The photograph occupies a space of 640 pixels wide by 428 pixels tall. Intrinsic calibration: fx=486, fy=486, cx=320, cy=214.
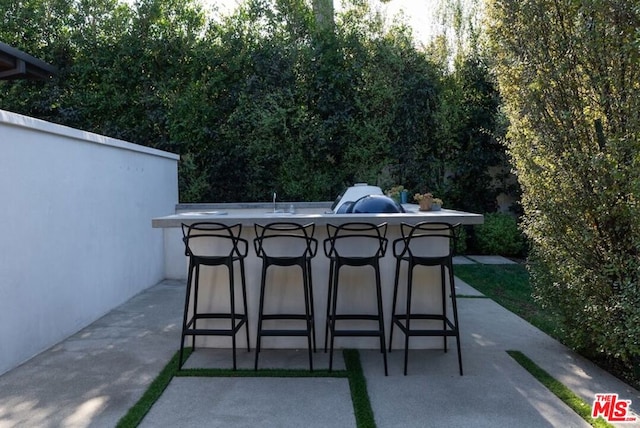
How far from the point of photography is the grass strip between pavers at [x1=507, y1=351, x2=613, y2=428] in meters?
2.71

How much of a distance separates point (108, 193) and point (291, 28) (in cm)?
471

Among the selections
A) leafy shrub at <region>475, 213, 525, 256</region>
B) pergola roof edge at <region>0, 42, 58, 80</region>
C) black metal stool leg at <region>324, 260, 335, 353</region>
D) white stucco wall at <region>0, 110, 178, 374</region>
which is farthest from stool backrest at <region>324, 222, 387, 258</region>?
leafy shrub at <region>475, 213, 525, 256</region>

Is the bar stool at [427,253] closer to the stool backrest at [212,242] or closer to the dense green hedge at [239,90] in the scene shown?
the stool backrest at [212,242]

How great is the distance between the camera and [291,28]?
8.38m

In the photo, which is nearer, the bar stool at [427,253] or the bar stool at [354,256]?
the bar stool at [354,256]

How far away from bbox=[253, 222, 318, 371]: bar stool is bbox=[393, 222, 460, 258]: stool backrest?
0.68 m

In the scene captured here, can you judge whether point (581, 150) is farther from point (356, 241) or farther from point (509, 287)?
point (509, 287)

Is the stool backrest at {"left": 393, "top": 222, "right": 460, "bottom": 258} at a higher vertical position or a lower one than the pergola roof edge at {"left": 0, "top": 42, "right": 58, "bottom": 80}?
lower

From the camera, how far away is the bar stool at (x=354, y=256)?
134 inches

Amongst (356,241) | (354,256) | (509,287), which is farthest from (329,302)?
(509,287)

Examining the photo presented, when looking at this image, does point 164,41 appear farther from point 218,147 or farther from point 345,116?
point 345,116

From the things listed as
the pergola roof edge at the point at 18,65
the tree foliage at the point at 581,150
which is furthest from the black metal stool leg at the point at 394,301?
the pergola roof edge at the point at 18,65

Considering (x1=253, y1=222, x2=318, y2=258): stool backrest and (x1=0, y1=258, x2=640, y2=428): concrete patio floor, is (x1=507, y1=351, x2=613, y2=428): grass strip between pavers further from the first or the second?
(x1=253, y1=222, x2=318, y2=258): stool backrest

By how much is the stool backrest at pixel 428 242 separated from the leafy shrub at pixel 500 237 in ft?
17.2
